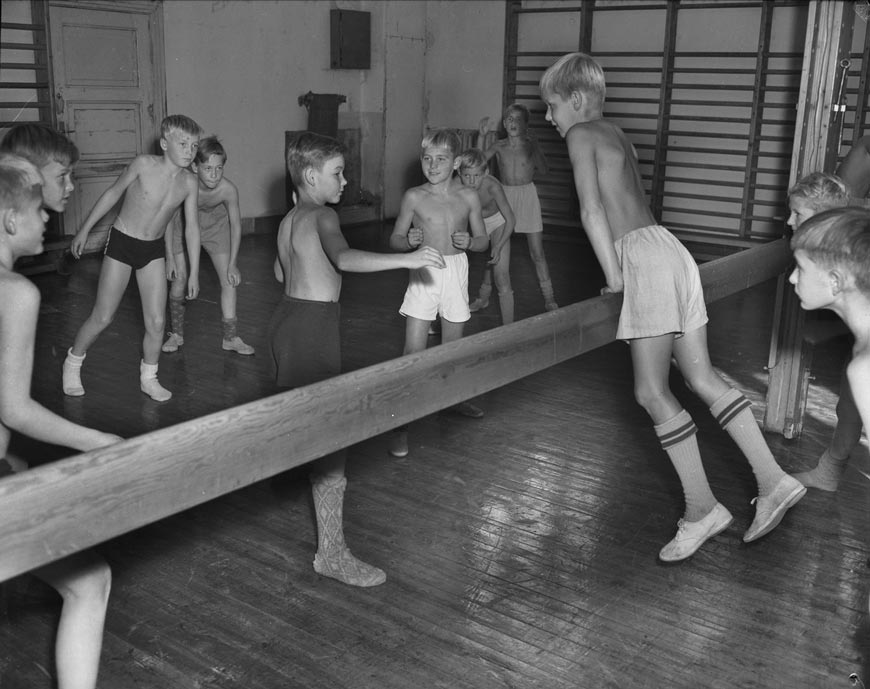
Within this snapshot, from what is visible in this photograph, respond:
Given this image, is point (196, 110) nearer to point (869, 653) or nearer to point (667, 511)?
point (667, 511)

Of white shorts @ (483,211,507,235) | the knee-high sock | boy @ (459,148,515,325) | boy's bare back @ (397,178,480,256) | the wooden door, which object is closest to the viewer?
boy's bare back @ (397,178,480,256)

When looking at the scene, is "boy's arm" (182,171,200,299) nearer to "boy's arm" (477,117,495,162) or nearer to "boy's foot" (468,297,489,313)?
"boy's foot" (468,297,489,313)

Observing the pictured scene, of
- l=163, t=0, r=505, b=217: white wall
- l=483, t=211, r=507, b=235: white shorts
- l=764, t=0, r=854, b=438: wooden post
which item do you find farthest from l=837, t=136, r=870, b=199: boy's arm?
l=163, t=0, r=505, b=217: white wall

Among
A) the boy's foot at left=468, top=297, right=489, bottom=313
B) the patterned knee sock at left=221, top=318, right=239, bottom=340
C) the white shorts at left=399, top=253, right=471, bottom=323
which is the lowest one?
the boy's foot at left=468, top=297, right=489, bottom=313

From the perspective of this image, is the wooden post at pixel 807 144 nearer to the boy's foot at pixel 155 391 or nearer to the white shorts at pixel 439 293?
the white shorts at pixel 439 293

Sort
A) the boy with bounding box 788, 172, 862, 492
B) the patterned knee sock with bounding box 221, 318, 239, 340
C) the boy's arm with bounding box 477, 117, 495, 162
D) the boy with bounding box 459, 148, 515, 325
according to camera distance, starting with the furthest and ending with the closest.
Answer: the boy's arm with bounding box 477, 117, 495, 162
the patterned knee sock with bounding box 221, 318, 239, 340
the boy with bounding box 459, 148, 515, 325
the boy with bounding box 788, 172, 862, 492

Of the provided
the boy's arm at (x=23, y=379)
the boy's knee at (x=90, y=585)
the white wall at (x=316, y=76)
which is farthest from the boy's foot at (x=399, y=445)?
the white wall at (x=316, y=76)

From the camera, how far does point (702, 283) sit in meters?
3.23

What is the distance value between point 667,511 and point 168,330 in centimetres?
349

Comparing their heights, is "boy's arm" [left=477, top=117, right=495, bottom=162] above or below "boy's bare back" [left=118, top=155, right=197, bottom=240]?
above

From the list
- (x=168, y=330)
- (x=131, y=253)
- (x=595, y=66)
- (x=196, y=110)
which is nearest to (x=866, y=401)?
(x=595, y=66)

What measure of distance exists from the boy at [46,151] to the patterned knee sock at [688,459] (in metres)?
1.91

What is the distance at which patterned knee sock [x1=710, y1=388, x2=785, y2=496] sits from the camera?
10.2 feet

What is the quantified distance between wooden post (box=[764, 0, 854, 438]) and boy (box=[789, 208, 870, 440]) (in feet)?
6.39
